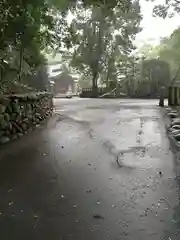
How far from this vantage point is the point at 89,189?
4.67 metres

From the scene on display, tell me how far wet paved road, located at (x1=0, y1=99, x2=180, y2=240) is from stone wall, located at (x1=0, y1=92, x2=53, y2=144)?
410 millimetres

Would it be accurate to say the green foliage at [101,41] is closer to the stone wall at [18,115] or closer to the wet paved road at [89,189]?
the stone wall at [18,115]

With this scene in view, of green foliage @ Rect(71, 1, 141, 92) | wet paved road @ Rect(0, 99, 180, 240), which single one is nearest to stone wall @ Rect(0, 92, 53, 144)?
wet paved road @ Rect(0, 99, 180, 240)

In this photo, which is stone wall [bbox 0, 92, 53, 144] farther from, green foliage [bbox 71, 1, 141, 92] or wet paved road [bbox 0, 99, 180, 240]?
green foliage [bbox 71, 1, 141, 92]

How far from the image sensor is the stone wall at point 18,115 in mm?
8023

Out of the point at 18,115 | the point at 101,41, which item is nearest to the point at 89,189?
the point at 18,115

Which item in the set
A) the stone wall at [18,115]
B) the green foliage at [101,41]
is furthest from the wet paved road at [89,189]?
the green foliage at [101,41]

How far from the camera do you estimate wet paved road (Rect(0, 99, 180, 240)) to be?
3455 millimetres

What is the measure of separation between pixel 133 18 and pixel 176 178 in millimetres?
28312

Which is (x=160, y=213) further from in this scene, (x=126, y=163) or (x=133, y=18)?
(x=133, y=18)

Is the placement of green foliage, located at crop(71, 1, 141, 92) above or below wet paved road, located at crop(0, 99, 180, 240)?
above

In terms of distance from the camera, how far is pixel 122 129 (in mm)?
9828

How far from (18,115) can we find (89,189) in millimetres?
4573

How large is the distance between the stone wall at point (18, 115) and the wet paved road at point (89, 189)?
0.41 m
